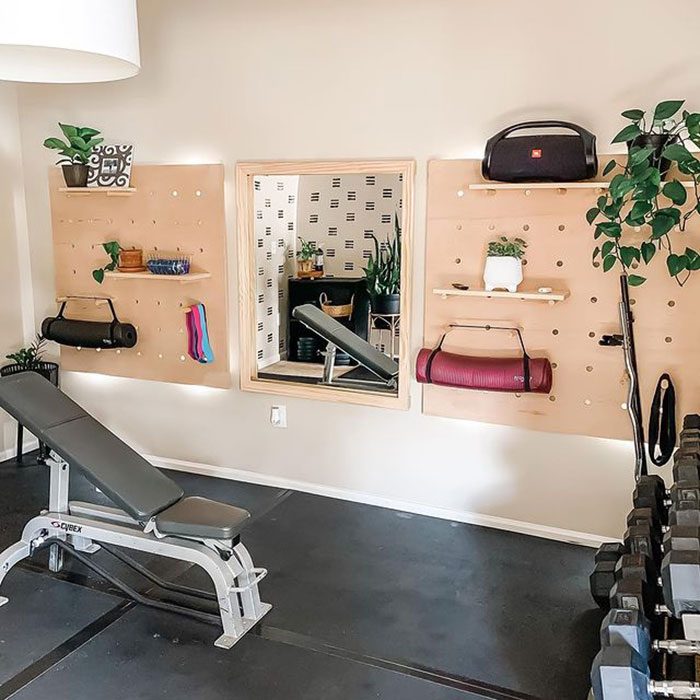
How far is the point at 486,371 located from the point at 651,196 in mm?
1028

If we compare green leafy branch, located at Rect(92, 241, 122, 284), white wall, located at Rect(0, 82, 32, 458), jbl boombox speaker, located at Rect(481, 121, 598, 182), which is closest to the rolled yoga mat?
jbl boombox speaker, located at Rect(481, 121, 598, 182)

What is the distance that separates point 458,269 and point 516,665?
5.68 feet

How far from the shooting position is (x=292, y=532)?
3.57 metres

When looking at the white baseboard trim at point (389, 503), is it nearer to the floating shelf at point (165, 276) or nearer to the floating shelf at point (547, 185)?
the floating shelf at point (165, 276)

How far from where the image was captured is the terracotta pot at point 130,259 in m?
4.13

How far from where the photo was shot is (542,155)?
305cm

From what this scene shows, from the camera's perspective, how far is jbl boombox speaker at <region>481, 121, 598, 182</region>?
9.88 ft

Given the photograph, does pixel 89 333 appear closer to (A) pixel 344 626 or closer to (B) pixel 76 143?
(B) pixel 76 143

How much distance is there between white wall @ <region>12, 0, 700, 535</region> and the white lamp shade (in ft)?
5.55

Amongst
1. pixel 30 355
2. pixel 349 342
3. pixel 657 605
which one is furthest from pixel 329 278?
pixel 657 605

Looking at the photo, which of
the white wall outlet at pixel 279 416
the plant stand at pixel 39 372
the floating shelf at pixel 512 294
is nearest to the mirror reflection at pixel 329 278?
the white wall outlet at pixel 279 416

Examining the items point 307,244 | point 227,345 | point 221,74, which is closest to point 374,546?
point 227,345

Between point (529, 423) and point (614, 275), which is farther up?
point (614, 275)

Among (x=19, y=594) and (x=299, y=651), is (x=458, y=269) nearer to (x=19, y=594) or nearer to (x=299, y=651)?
(x=299, y=651)
